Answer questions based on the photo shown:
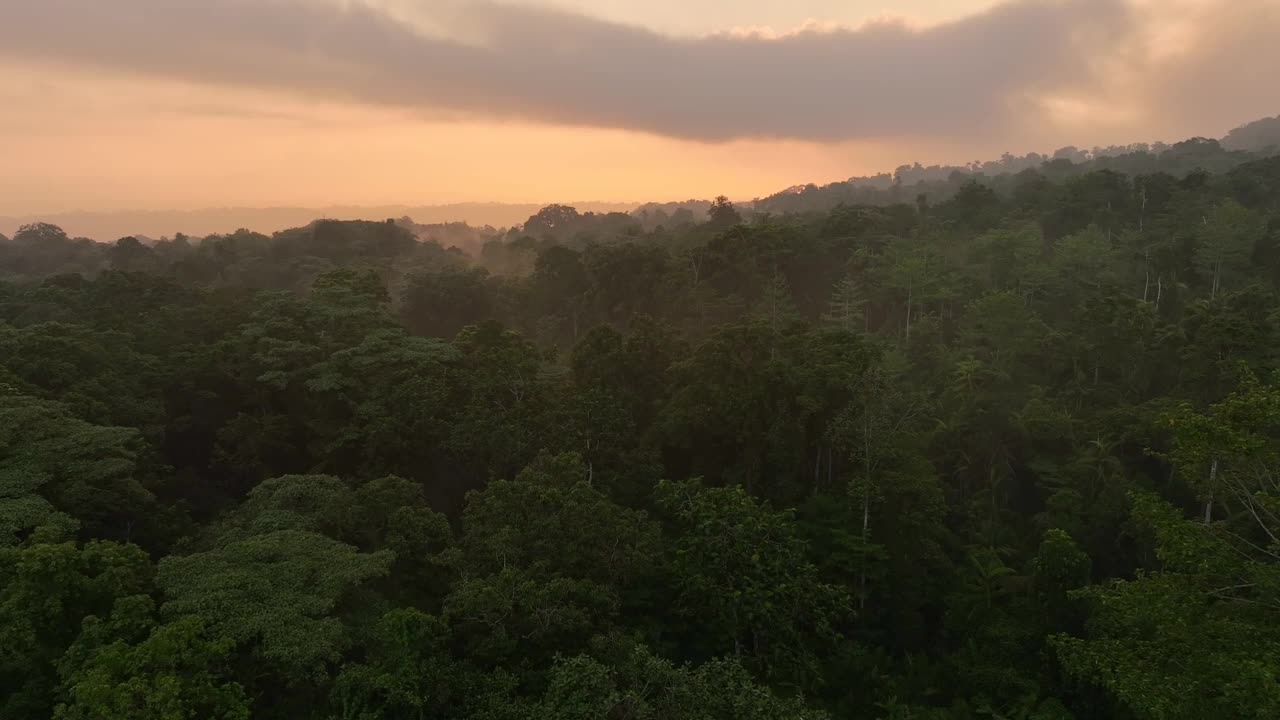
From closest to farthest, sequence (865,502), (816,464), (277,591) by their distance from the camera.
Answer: (277,591) < (865,502) < (816,464)

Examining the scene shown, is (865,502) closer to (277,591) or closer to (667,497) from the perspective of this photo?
(667,497)

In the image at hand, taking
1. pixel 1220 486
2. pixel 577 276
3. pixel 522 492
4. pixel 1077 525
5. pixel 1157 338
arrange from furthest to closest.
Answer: pixel 577 276, pixel 1157 338, pixel 1077 525, pixel 522 492, pixel 1220 486

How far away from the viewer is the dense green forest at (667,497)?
514 inches

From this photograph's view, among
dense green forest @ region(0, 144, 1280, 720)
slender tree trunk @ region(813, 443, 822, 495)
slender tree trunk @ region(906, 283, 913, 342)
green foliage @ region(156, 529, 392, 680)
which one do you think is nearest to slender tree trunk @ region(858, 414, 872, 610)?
dense green forest @ region(0, 144, 1280, 720)

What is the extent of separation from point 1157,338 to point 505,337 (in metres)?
27.4

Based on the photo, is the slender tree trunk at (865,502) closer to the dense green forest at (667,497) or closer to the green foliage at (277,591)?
the dense green forest at (667,497)

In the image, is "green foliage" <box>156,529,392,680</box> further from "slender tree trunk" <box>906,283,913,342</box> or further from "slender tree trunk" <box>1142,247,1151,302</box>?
"slender tree trunk" <box>1142,247,1151,302</box>

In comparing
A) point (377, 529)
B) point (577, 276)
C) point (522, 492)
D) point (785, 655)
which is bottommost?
point (785, 655)

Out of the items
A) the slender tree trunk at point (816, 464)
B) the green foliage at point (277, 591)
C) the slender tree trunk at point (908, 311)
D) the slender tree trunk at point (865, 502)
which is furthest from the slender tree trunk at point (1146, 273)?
→ the green foliage at point (277, 591)

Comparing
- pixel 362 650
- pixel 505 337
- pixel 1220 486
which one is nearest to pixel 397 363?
pixel 505 337

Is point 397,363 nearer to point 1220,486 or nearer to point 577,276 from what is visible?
point 577,276

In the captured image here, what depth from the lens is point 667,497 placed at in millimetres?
21016

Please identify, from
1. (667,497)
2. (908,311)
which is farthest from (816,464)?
(908,311)

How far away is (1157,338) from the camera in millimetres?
30516
